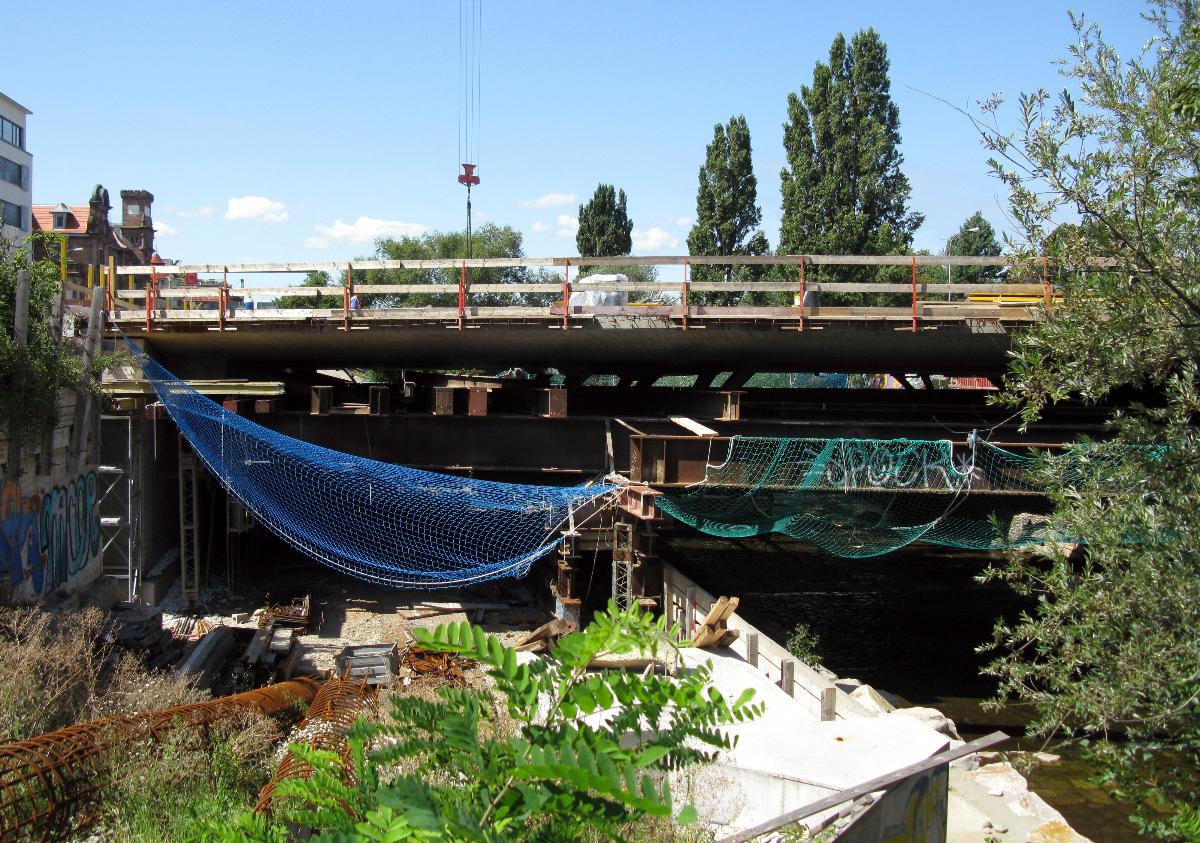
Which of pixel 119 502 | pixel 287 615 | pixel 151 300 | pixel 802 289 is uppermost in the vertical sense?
pixel 802 289

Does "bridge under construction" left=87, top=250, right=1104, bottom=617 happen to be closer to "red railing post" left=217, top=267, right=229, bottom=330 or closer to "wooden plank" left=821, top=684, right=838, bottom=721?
"red railing post" left=217, top=267, right=229, bottom=330

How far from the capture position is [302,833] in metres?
5.79

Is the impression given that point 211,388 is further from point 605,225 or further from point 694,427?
point 605,225

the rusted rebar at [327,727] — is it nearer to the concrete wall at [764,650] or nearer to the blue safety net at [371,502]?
the blue safety net at [371,502]

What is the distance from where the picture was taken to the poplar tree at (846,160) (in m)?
41.6

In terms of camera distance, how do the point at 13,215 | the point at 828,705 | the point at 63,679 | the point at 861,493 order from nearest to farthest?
the point at 63,679 < the point at 828,705 < the point at 861,493 < the point at 13,215

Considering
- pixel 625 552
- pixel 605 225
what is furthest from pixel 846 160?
pixel 625 552

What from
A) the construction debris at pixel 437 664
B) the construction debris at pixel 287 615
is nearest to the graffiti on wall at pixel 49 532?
the construction debris at pixel 287 615

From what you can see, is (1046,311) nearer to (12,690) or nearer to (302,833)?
(302,833)

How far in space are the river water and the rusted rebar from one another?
8.27 metres

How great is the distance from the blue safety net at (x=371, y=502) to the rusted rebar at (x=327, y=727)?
3.30 metres

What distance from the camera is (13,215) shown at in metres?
56.8

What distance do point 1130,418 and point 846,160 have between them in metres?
38.2

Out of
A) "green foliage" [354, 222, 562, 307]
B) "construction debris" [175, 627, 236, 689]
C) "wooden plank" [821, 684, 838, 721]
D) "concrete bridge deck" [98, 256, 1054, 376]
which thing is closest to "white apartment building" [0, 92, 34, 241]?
"green foliage" [354, 222, 562, 307]
